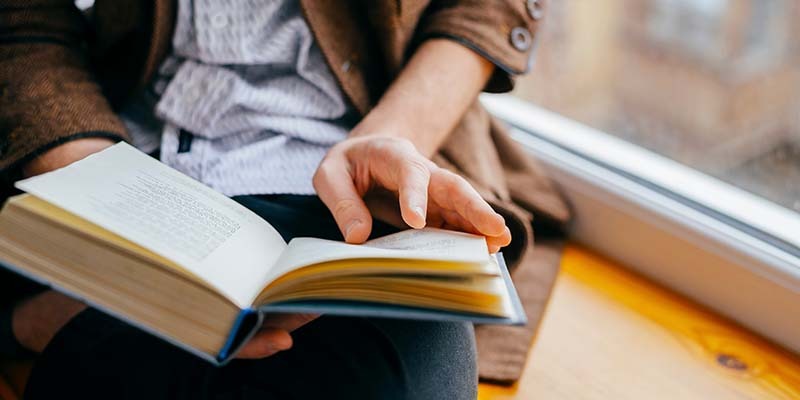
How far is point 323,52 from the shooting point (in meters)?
0.75

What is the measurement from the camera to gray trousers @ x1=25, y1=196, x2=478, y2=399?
1.91ft

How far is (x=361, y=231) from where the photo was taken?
58 centimetres

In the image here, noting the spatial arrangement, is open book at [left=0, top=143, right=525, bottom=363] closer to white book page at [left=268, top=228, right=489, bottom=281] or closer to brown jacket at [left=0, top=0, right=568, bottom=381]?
white book page at [left=268, top=228, right=489, bottom=281]

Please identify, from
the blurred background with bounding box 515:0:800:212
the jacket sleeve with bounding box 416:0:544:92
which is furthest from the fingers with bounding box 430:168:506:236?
the blurred background with bounding box 515:0:800:212

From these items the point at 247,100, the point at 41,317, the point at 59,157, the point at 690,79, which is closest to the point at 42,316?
the point at 41,317

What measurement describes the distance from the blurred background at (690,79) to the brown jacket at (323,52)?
9.2 inches

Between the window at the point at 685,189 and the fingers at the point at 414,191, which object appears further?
the window at the point at 685,189

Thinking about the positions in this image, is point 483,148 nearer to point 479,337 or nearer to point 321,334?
point 479,337

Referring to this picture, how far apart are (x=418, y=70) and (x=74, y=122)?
15.6 inches

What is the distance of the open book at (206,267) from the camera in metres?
0.47

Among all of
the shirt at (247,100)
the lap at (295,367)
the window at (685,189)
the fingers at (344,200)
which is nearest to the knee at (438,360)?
the lap at (295,367)

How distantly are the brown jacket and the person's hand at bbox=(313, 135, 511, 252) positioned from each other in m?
0.14

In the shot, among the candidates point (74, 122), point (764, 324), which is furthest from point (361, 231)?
point (764, 324)

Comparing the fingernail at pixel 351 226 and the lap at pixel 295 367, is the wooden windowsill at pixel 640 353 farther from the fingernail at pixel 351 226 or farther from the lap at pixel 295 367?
the fingernail at pixel 351 226
